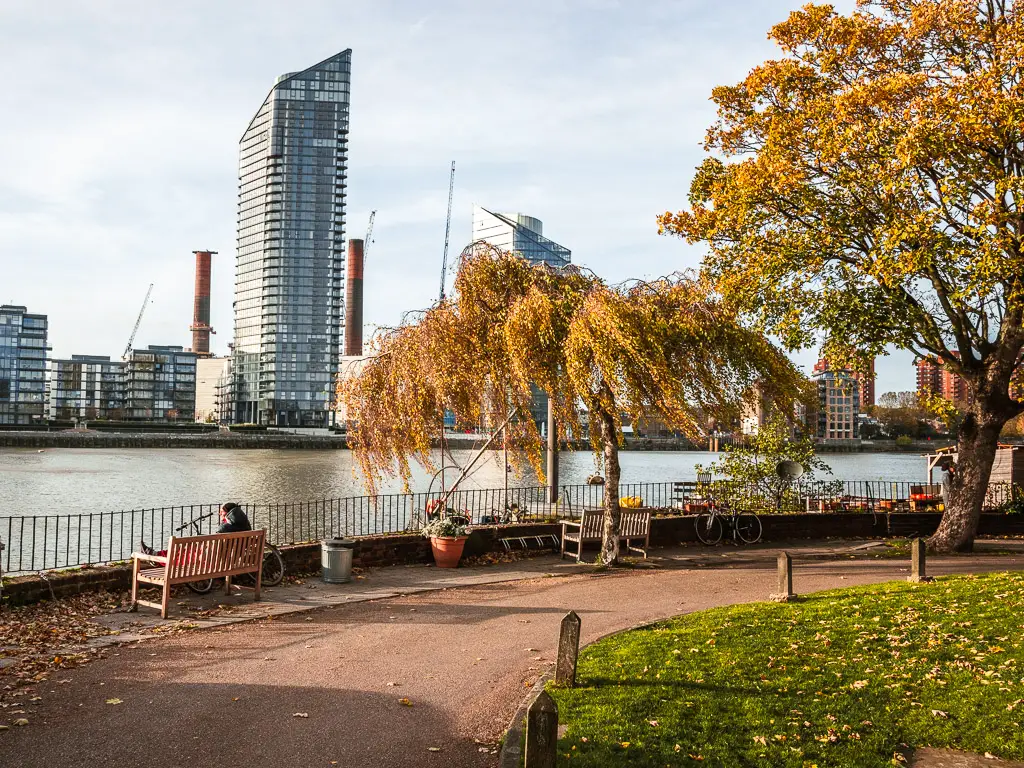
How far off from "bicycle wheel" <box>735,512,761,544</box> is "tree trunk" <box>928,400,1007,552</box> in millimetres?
3776

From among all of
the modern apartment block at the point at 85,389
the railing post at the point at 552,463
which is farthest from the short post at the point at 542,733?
the modern apartment block at the point at 85,389

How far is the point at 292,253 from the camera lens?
184 meters

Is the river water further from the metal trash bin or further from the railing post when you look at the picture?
the metal trash bin

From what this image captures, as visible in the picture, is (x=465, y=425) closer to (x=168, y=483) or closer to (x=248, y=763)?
(x=248, y=763)

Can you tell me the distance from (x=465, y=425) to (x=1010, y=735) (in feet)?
39.8

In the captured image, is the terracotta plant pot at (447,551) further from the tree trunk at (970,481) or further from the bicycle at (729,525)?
the tree trunk at (970,481)

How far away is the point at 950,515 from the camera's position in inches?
746

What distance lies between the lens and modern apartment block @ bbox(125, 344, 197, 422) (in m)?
190

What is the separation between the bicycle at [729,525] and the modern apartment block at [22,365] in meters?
183

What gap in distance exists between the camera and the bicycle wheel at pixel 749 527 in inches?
813

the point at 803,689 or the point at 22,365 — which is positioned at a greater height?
the point at 22,365

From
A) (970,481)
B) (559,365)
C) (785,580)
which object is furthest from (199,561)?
(970,481)

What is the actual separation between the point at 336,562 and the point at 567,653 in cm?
706

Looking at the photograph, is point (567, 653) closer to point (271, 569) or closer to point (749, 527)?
point (271, 569)
